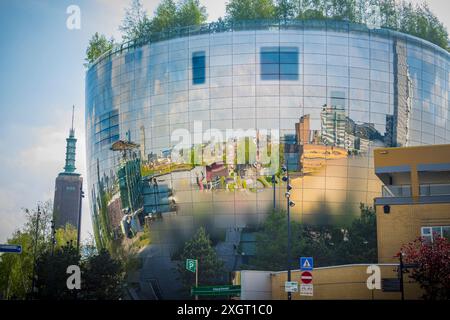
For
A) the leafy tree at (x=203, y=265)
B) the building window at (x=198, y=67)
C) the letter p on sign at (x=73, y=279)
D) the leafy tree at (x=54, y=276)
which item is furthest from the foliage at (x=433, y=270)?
the building window at (x=198, y=67)

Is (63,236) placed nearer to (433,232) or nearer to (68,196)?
(433,232)

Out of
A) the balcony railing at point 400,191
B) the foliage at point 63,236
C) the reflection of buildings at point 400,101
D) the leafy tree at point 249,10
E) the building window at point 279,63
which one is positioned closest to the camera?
the balcony railing at point 400,191

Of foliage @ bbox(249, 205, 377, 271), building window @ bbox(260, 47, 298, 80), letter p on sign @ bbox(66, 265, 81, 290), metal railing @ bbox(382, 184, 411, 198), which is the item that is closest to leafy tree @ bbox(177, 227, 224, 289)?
foliage @ bbox(249, 205, 377, 271)

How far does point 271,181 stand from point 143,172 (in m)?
15.4

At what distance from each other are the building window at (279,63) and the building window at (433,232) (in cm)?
3727

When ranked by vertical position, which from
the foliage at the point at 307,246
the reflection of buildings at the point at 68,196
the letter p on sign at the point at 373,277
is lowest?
the letter p on sign at the point at 373,277

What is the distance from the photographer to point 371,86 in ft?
263

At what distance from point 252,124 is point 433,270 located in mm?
41691

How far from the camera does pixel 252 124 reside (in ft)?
253

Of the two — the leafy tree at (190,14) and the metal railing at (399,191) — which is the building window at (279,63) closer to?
the leafy tree at (190,14)

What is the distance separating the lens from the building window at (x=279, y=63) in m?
77.9

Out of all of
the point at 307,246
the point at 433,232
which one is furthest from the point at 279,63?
the point at 433,232

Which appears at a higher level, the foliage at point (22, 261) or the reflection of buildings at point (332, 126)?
the reflection of buildings at point (332, 126)
